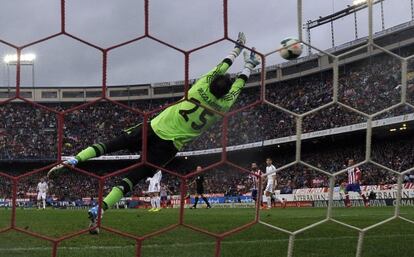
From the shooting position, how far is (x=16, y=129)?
12.6 m

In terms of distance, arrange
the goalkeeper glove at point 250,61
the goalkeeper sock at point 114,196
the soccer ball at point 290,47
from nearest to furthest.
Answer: the soccer ball at point 290,47, the goalkeeper glove at point 250,61, the goalkeeper sock at point 114,196

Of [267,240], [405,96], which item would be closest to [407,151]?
[267,240]

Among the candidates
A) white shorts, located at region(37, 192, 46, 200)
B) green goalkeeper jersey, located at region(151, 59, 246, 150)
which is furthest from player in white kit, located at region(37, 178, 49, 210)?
green goalkeeper jersey, located at region(151, 59, 246, 150)

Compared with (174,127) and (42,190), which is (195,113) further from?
(42,190)

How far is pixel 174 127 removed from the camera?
5344 mm

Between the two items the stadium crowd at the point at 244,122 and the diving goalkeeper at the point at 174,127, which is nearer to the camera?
the diving goalkeeper at the point at 174,127

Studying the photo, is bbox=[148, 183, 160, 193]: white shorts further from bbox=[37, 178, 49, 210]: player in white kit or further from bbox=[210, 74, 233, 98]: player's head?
bbox=[210, 74, 233, 98]: player's head

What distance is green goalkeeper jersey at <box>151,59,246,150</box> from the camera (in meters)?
4.33

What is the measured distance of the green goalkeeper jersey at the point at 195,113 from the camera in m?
4.33

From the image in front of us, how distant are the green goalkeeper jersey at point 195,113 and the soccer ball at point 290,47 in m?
0.88

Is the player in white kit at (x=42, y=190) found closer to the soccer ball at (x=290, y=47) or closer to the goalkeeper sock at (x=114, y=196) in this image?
the goalkeeper sock at (x=114, y=196)

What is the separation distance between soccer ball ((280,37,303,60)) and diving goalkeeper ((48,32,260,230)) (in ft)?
2.54

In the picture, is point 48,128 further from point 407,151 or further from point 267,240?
point 407,151

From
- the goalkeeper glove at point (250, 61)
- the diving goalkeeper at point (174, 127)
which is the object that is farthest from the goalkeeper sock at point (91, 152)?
the goalkeeper glove at point (250, 61)
